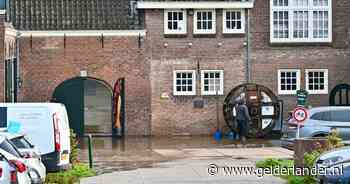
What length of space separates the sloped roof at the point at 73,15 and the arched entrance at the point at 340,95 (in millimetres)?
9238

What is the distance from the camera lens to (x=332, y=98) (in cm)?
4059

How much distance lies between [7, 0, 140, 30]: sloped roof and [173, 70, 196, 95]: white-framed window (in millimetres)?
2812

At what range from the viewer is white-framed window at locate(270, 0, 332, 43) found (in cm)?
4044

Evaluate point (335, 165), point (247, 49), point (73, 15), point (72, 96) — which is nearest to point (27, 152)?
point (335, 165)

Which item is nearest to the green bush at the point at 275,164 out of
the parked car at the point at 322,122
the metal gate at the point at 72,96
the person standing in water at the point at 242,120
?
the parked car at the point at 322,122

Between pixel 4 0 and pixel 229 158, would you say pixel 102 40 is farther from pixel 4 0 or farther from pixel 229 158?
pixel 229 158

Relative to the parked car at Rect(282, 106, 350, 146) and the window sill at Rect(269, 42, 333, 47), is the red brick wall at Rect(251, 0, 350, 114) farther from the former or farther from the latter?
the parked car at Rect(282, 106, 350, 146)

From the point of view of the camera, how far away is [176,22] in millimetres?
39969

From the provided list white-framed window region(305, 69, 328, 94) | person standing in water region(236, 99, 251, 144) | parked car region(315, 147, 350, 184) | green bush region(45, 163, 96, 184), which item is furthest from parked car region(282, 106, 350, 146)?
white-framed window region(305, 69, 328, 94)

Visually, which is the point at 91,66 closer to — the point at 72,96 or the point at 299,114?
the point at 72,96

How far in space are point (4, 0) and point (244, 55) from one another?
36.7 ft

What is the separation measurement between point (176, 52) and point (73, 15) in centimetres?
485

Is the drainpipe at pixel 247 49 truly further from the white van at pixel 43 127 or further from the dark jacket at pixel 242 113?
the white van at pixel 43 127

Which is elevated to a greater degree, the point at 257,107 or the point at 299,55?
the point at 299,55
